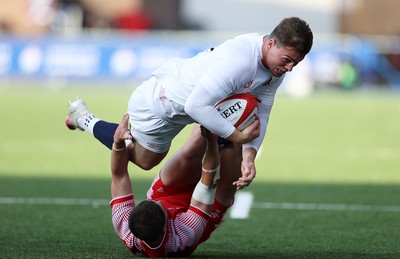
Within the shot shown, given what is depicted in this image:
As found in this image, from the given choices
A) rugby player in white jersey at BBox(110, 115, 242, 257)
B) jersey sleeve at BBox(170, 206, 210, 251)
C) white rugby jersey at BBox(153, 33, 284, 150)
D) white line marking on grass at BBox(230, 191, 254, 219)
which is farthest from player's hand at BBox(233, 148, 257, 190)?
white line marking on grass at BBox(230, 191, 254, 219)

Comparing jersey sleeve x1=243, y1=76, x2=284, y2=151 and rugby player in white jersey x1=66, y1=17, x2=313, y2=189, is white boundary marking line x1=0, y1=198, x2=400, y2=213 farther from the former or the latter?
jersey sleeve x1=243, y1=76, x2=284, y2=151

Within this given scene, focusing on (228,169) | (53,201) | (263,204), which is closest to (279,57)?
(228,169)

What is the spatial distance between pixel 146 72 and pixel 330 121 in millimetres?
9450

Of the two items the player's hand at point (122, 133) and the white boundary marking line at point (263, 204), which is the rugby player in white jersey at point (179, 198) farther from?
the white boundary marking line at point (263, 204)

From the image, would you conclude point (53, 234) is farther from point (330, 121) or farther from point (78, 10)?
point (78, 10)

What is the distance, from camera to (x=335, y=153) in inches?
542

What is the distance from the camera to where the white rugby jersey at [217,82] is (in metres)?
5.99

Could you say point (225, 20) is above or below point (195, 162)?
below

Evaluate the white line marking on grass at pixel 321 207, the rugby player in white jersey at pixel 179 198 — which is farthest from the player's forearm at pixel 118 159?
the white line marking on grass at pixel 321 207

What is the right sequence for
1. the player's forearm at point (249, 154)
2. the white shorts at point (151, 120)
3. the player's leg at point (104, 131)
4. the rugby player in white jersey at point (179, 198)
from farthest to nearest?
the player's leg at point (104, 131) → the white shorts at point (151, 120) → the player's forearm at point (249, 154) → the rugby player in white jersey at point (179, 198)

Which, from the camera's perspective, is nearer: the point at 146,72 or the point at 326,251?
the point at 326,251

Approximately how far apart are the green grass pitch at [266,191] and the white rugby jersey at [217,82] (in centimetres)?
99

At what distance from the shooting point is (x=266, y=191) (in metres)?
10.0

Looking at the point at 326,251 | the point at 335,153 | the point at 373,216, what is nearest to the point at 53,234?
the point at 326,251
